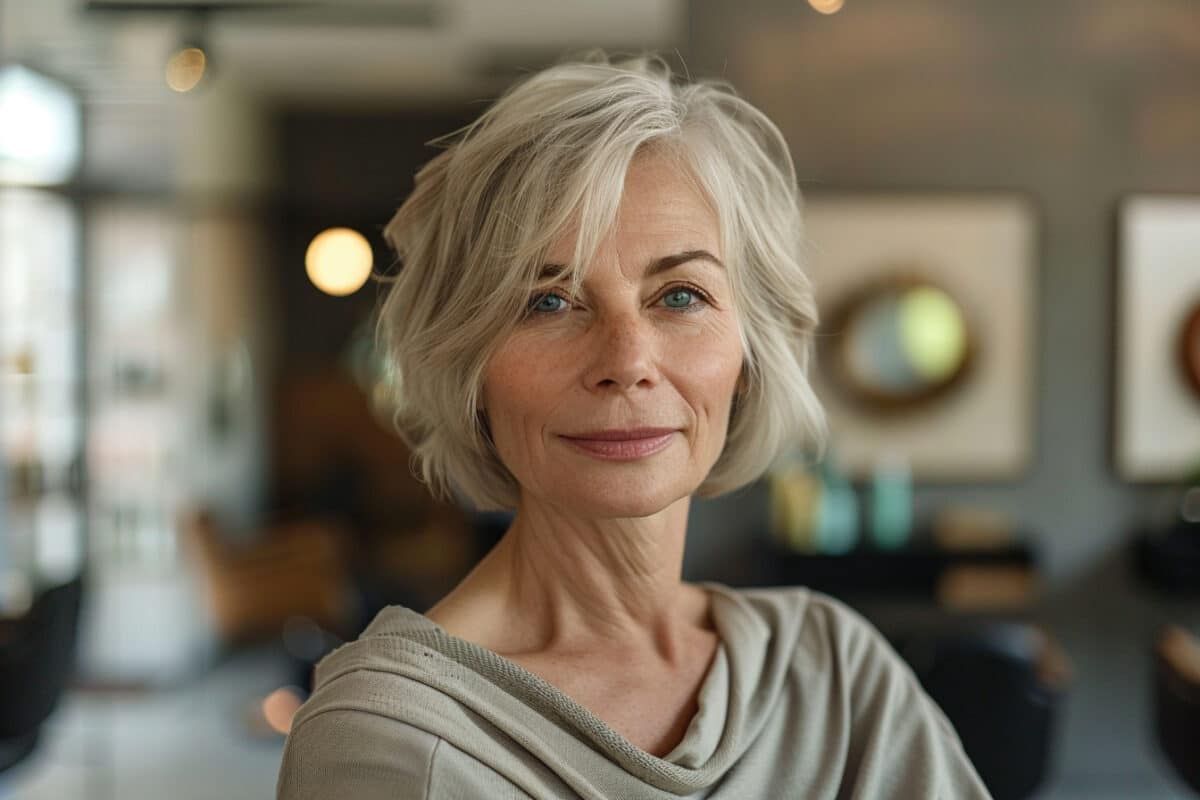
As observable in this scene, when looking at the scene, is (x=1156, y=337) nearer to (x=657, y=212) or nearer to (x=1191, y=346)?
(x=1191, y=346)

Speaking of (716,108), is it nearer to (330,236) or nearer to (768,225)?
(768,225)

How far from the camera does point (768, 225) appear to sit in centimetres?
114

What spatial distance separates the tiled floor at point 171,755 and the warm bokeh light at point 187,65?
2179mm

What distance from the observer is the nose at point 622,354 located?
1006mm

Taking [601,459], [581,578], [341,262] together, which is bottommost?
[581,578]

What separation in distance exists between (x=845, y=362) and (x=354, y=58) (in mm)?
4467

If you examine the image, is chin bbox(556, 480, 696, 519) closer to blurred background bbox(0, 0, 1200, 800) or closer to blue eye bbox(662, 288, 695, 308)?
blue eye bbox(662, 288, 695, 308)

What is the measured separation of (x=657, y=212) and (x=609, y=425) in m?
0.18

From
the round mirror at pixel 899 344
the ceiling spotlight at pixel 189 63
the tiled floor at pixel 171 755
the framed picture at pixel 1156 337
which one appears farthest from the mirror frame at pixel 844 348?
the ceiling spotlight at pixel 189 63

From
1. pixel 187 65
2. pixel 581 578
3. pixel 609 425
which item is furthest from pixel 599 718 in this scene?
pixel 187 65

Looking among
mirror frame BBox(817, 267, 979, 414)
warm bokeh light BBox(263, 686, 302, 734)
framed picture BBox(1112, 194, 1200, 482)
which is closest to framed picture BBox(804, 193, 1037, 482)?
mirror frame BBox(817, 267, 979, 414)

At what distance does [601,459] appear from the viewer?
40.4 inches

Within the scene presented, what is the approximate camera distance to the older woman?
3.27 feet

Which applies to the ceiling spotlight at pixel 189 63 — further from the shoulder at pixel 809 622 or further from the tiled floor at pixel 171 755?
the shoulder at pixel 809 622
